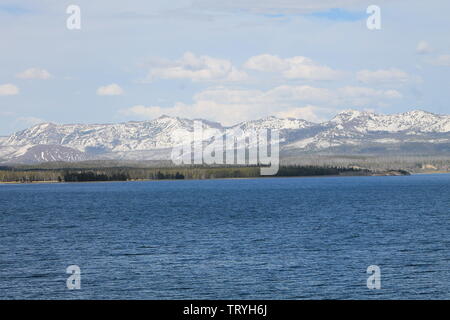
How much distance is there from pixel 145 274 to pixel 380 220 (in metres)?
55.1

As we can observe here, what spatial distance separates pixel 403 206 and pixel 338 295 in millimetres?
90992

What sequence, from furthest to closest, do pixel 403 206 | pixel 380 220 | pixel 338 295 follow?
1. pixel 403 206
2. pixel 380 220
3. pixel 338 295

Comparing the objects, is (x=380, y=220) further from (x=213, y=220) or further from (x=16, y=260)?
(x=16, y=260)

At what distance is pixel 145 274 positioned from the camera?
5269 cm

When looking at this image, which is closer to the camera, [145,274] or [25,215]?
[145,274]

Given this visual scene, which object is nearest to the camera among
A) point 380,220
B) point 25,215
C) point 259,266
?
point 259,266

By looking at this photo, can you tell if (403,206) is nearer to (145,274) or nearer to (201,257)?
(201,257)

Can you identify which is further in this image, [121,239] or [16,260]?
[121,239]

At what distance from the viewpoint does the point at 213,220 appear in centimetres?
10250

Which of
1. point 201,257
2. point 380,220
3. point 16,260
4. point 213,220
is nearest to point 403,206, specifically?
point 380,220
